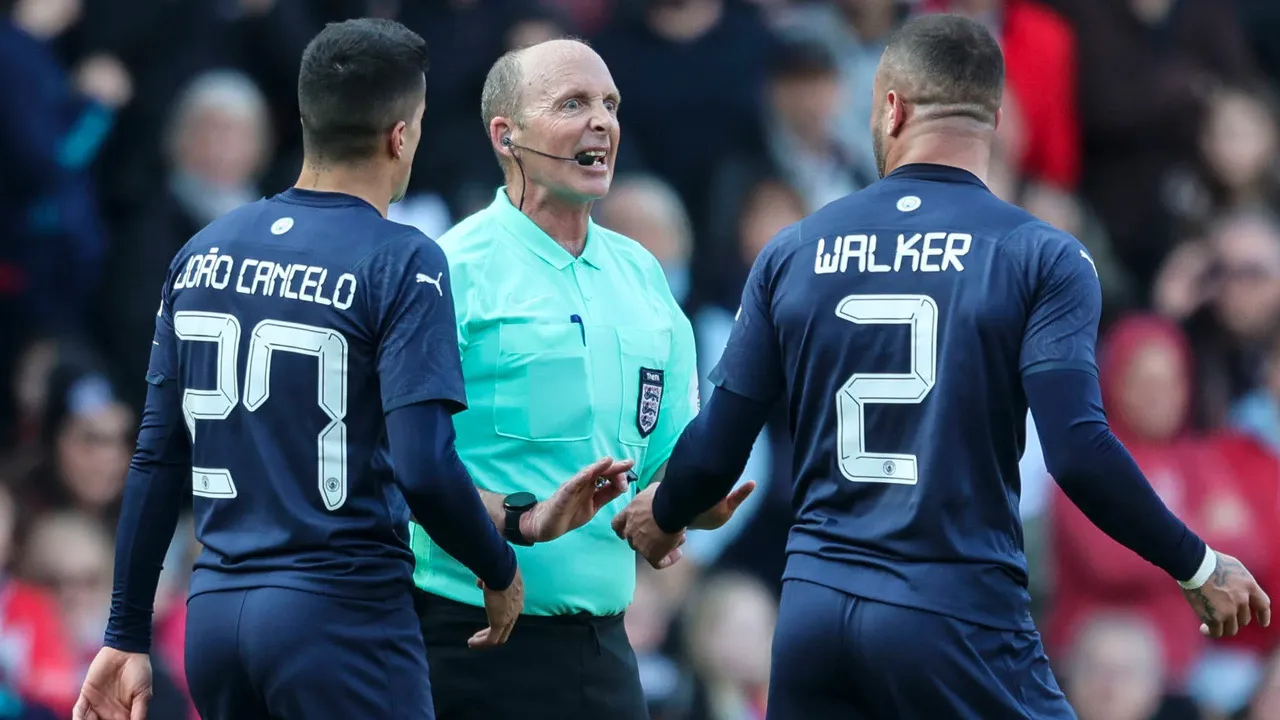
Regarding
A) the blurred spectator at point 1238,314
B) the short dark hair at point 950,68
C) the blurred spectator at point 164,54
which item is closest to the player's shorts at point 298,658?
the short dark hair at point 950,68

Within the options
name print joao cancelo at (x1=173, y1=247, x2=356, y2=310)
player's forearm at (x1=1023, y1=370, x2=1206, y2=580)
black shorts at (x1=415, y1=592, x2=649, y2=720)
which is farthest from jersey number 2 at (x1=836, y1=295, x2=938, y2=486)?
name print joao cancelo at (x1=173, y1=247, x2=356, y2=310)

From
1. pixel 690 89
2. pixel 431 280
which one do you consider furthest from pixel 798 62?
pixel 431 280

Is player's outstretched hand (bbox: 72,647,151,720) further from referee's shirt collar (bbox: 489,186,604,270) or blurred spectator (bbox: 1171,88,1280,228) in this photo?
blurred spectator (bbox: 1171,88,1280,228)

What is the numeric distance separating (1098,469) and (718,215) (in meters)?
5.18

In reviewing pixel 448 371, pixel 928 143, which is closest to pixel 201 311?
pixel 448 371

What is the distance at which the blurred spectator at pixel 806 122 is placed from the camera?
9.53 meters

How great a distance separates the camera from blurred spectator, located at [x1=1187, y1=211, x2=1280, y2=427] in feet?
33.0

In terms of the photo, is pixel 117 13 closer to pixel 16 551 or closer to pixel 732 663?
pixel 16 551

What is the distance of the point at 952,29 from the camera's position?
468 centimetres

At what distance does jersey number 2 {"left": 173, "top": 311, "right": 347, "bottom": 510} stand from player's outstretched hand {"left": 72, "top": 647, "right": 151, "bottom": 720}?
539 mm

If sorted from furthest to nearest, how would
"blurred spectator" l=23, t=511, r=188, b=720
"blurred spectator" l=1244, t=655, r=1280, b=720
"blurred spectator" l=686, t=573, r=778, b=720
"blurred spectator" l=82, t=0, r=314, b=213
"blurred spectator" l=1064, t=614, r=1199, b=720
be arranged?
"blurred spectator" l=1244, t=655, r=1280, b=720 < "blurred spectator" l=82, t=0, r=314, b=213 < "blurred spectator" l=1064, t=614, r=1199, b=720 < "blurred spectator" l=686, t=573, r=778, b=720 < "blurred spectator" l=23, t=511, r=188, b=720

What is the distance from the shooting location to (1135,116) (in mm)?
10281

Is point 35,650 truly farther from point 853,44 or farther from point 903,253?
point 853,44

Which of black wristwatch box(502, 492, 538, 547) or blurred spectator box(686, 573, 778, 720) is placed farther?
blurred spectator box(686, 573, 778, 720)
